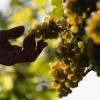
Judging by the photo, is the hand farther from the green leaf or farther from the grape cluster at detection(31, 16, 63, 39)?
the green leaf

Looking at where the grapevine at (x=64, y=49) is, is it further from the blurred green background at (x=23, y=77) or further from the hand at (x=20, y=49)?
the blurred green background at (x=23, y=77)

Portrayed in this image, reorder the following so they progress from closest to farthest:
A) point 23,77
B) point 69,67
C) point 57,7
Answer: point 69,67
point 57,7
point 23,77

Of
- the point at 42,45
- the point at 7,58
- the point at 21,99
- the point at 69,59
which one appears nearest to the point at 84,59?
the point at 69,59

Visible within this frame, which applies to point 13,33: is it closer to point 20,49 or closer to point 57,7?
point 20,49

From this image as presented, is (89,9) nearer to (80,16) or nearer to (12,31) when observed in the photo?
(80,16)

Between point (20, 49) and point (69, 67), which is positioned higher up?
point (20, 49)

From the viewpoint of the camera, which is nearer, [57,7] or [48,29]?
[48,29]

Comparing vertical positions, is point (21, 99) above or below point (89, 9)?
above

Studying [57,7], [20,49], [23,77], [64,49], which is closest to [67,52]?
[64,49]

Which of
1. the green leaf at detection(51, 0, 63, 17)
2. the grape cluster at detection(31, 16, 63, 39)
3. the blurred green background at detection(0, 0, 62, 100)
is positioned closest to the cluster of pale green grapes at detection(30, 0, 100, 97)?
the grape cluster at detection(31, 16, 63, 39)
